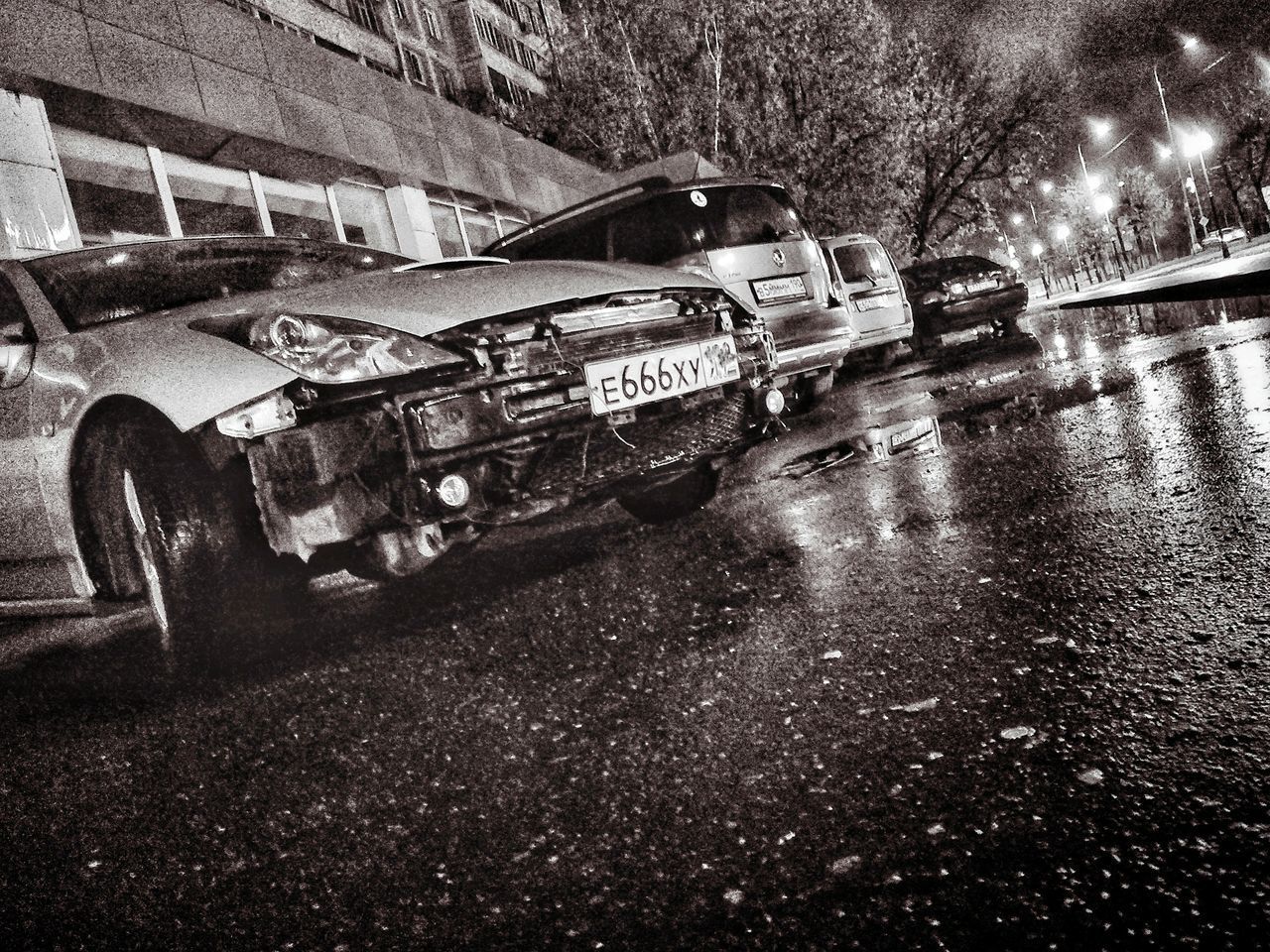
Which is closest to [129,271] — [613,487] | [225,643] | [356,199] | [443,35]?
[225,643]

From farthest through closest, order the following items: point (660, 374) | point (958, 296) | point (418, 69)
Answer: point (418, 69) < point (958, 296) < point (660, 374)

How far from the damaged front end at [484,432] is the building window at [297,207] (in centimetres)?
1141

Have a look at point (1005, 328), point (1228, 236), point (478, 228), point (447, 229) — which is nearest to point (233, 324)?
point (1005, 328)

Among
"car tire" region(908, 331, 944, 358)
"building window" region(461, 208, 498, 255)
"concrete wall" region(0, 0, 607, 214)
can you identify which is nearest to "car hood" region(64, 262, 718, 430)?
"concrete wall" region(0, 0, 607, 214)

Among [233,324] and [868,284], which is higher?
[868,284]

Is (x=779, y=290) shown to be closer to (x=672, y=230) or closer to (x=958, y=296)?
(x=672, y=230)

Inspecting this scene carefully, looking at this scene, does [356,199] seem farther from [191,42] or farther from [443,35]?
[443,35]

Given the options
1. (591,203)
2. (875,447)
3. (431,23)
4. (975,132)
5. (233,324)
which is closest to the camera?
(233,324)

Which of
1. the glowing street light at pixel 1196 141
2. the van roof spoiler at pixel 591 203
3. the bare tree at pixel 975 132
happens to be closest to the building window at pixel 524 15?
the bare tree at pixel 975 132

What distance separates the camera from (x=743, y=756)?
169 centimetres

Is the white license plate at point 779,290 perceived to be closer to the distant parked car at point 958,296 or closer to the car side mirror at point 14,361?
the car side mirror at point 14,361

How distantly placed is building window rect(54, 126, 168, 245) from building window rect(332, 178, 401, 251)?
150 inches

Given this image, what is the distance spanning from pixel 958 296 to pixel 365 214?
10.4 metres

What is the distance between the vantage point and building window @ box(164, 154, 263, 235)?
1194cm
